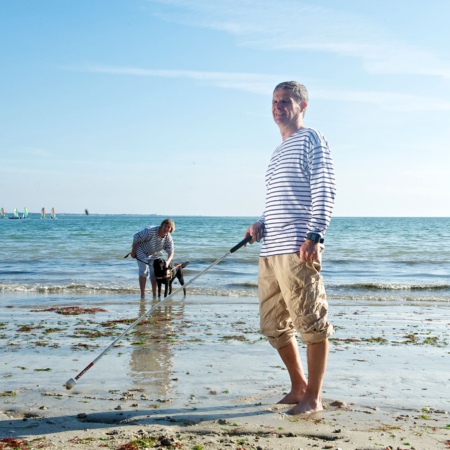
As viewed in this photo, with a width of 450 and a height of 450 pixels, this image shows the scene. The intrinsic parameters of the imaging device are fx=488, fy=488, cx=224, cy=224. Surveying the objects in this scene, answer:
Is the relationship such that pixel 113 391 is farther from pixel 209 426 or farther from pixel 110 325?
pixel 110 325

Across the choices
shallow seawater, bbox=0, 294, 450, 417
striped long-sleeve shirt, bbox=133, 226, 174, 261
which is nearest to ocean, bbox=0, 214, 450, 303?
striped long-sleeve shirt, bbox=133, 226, 174, 261

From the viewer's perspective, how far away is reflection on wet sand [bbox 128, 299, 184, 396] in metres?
3.68

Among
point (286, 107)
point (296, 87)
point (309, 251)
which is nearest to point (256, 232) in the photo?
point (309, 251)

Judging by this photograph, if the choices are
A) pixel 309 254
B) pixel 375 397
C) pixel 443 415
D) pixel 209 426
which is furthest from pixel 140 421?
pixel 443 415

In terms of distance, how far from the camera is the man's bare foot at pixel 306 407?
3002 mm

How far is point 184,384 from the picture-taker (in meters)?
3.67

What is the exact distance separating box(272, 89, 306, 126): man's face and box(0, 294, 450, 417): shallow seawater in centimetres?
189

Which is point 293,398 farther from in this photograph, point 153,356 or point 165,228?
point 165,228

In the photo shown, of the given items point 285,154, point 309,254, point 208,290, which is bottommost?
point 208,290

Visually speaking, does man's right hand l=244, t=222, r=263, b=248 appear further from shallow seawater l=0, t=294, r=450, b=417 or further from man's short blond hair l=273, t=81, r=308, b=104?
shallow seawater l=0, t=294, r=450, b=417

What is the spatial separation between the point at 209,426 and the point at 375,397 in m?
1.29

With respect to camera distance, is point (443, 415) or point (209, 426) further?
point (443, 415)

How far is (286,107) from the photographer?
125 inches

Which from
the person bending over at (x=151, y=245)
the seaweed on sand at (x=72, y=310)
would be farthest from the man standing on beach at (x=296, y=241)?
the person bending over at (x=151, y=245)
